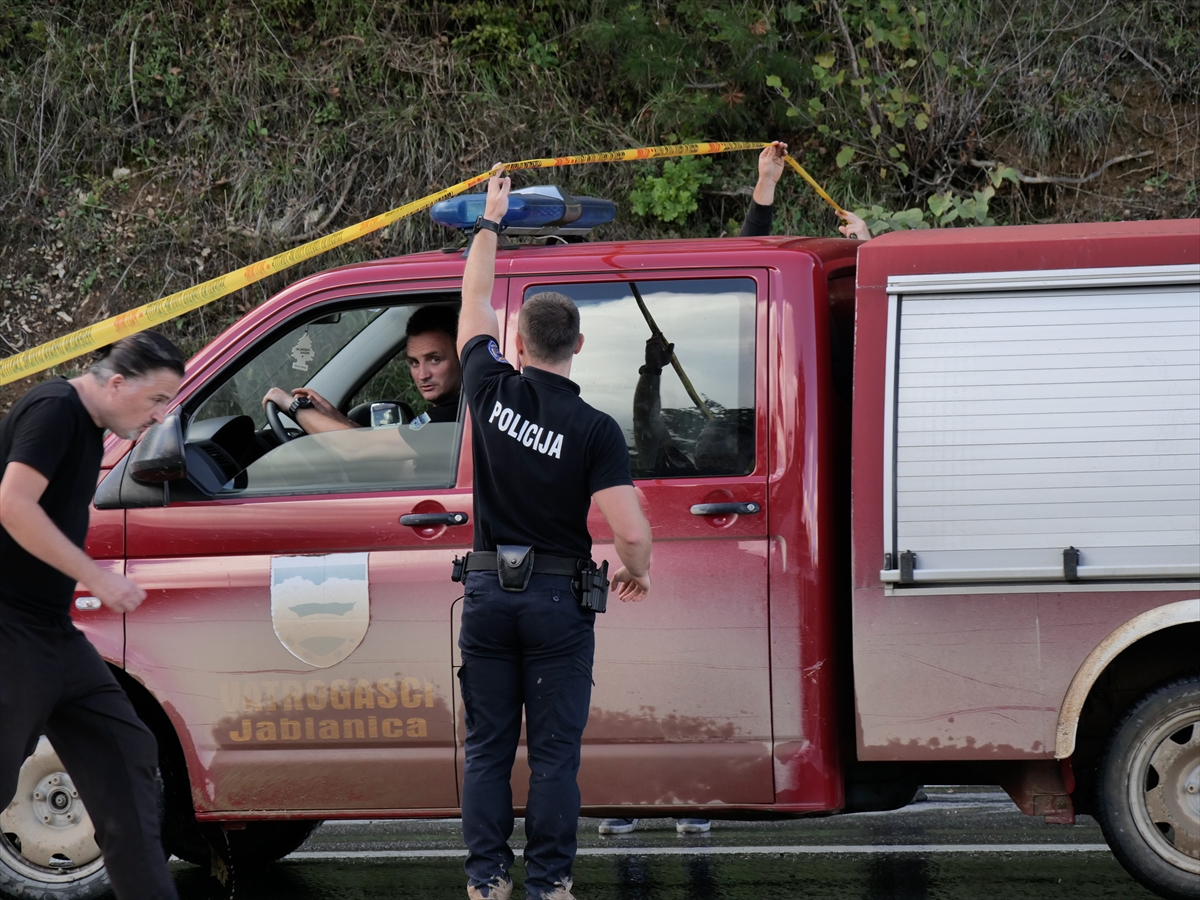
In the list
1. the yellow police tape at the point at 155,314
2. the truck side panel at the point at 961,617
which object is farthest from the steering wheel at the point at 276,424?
the truck side panel at the point at 961,617

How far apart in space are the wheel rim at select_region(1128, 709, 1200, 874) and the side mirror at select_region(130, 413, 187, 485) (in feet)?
9.81

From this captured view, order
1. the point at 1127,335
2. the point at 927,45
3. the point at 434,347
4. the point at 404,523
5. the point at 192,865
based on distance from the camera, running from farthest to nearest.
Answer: the point at 927,45
the point at 192,865
the point at 434,347
the point at 404,523
the point at 1127,335

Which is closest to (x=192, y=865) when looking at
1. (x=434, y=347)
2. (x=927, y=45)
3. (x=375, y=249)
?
(x=434, y=347)

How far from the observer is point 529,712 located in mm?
3793

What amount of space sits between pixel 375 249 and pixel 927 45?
4.25 m

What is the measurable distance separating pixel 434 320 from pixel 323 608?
1.06 m

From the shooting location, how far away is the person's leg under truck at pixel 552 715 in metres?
3.73

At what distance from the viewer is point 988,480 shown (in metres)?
3.86

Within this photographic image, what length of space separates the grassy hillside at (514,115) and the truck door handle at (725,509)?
569 centimetres

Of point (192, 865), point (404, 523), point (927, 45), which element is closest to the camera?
point (404, 523)

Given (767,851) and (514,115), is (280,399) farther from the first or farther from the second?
(514,115)

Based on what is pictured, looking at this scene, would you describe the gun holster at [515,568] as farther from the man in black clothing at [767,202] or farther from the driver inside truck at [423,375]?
the man in black clothing at [767,202]

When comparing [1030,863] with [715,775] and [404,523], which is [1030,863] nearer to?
[715,775]

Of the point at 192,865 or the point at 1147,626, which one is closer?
the point at 1147,626
